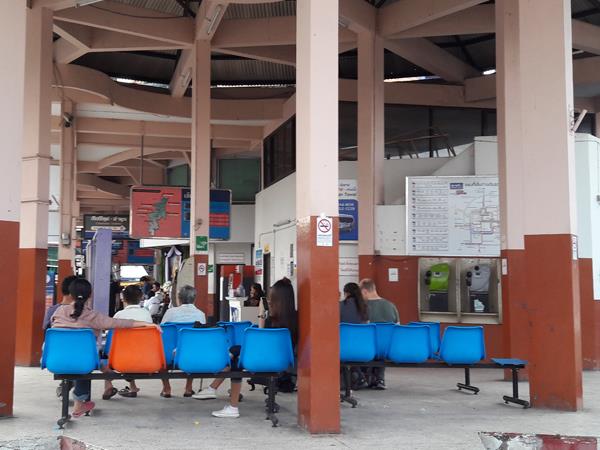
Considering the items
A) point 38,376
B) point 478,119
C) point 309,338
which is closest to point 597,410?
point 309,338

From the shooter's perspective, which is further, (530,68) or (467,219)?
(467,219)

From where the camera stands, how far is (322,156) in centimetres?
682

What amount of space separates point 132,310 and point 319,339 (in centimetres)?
252

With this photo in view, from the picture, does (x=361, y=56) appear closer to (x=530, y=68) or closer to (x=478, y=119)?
(x=478, y=119)

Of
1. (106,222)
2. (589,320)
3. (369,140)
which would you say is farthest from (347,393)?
(106,222)

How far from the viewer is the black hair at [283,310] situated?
291 inches

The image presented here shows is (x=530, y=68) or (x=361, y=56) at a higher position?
(x=361, y=56)

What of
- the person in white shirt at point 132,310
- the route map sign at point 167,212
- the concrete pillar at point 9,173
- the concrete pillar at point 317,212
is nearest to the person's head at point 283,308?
the concrete pillar at point 317,212

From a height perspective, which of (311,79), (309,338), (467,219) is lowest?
(309,338)

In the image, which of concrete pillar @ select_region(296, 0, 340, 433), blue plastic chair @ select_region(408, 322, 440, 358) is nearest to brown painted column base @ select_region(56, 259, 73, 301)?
blue plastic chair @ select_region(408, 322, 440, 358)

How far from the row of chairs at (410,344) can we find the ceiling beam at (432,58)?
25.0ft

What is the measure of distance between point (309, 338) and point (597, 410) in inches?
142

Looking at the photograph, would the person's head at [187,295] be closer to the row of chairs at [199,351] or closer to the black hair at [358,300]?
the row of chairs at [199,351]

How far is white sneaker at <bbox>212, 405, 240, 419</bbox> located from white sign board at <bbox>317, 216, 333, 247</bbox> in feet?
6.64
